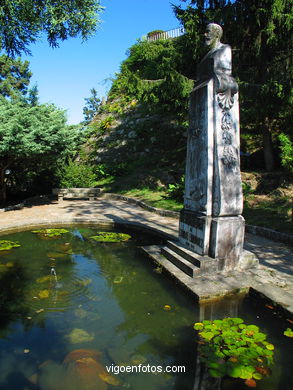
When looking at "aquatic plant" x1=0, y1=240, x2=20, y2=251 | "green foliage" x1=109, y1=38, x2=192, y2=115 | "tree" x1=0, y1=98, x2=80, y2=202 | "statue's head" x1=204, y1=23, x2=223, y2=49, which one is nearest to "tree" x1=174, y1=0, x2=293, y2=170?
"green foliage" x1=109, y1=38, x2=192, y2=115

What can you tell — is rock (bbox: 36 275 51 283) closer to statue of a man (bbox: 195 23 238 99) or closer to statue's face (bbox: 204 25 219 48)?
statue of a man (bbox: 195 23 238 99)

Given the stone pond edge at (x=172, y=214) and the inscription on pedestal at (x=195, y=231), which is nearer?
the inscription on pedestal at (x=195, y=231)

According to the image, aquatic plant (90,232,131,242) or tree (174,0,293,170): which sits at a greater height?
tree (174,0,293,170)

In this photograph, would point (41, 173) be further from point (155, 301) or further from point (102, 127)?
point (155, 301)

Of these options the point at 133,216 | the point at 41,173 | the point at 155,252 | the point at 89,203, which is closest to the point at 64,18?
the point at 41,173

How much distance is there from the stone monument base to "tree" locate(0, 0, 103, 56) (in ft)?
37.5

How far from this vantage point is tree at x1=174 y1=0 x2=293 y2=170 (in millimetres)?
10016

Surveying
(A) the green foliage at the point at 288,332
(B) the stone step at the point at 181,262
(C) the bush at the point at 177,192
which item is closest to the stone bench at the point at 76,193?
(C) the bush at the point at 177,192

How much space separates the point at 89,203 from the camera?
13227 mm

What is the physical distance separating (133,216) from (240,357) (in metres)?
7.66

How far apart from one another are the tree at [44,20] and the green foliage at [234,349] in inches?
515

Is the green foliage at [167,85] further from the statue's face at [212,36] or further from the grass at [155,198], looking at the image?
the statue's face at [212,36]

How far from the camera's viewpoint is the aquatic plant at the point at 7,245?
660 cm

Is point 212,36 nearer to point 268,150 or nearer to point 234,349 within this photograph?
point 234,349
